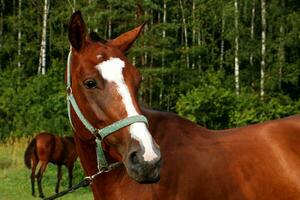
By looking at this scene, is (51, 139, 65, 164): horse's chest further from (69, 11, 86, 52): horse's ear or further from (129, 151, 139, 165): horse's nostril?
(129, 151, 139, 165): horse's nostril

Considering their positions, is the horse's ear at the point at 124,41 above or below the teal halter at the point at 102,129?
above

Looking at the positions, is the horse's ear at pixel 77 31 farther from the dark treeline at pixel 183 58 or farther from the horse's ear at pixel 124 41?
the dark treeline at pixel 183 58

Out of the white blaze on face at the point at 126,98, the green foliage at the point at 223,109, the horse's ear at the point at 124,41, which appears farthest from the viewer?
the green foliage at the point at 223,109

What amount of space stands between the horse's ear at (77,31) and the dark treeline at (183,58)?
746 inches

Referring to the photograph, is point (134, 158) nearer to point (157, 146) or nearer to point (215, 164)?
point (157, 146)

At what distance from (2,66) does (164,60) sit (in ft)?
33.7

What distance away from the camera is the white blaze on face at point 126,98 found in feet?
9.68

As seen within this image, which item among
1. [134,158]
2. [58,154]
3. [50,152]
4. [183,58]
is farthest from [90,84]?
[183,58]

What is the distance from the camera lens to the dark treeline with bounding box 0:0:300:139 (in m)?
24.7

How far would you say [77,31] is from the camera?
3402mm

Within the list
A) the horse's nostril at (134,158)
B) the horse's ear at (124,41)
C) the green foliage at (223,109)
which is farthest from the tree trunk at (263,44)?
the horse's nostril at (134,158)

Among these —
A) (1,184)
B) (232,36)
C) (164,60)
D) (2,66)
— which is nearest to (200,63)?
(164,60)

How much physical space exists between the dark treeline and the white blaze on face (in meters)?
19.1

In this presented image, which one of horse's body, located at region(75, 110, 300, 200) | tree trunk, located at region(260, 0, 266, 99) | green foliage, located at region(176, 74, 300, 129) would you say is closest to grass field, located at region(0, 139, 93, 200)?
green foliage, located at region(176, 74, 300, 129)
